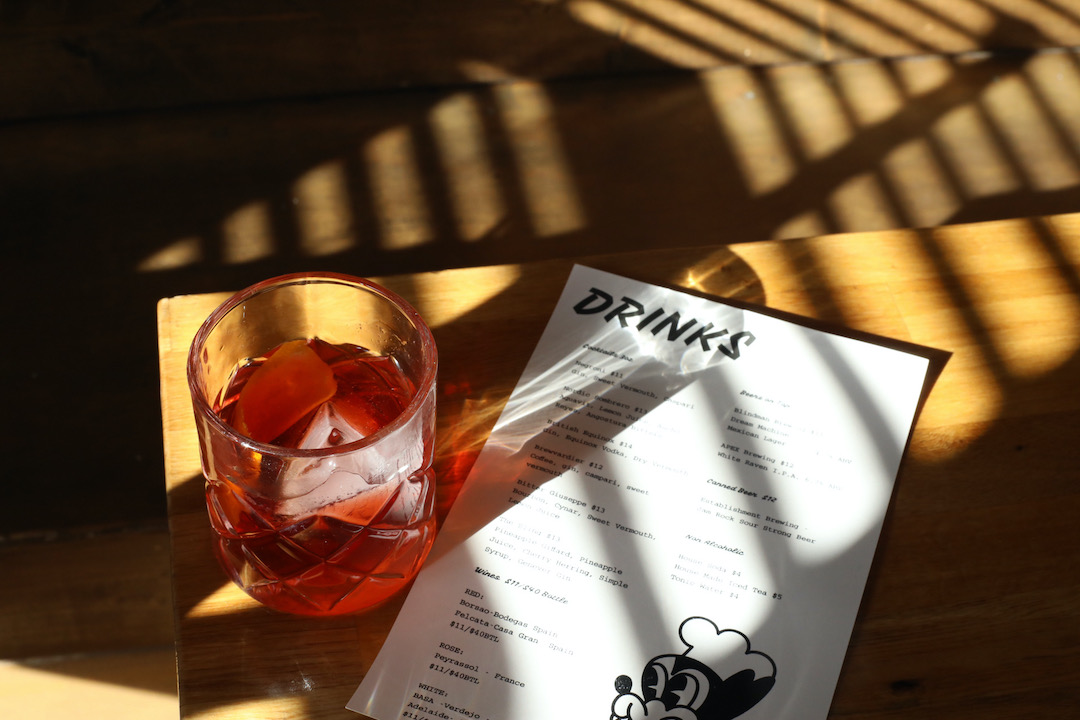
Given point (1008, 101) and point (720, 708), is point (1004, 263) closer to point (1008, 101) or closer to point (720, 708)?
point (720, 708)

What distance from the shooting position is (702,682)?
577mm

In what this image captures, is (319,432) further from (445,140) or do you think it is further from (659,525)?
(445,140)

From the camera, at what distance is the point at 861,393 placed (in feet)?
2.30

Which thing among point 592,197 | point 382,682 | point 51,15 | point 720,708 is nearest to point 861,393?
point 720,708

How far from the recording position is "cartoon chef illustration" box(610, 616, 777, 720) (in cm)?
57

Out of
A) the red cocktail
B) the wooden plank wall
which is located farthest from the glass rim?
the wooden plank wall

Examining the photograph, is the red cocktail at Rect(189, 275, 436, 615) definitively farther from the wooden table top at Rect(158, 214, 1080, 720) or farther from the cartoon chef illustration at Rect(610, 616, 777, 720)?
the cartoon chef illustration at Rect(610, 616, 777, 720)

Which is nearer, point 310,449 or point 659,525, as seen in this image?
point 310,449

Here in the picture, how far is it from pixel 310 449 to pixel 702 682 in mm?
288

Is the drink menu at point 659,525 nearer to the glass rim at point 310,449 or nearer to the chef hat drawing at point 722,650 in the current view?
the chef hat drawing at point 722,650

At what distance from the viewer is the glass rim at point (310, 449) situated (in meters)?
0.49

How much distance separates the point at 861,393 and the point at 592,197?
0.86 m

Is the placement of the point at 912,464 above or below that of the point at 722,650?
above

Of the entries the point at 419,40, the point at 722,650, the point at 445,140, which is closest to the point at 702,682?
the point at 722,650
